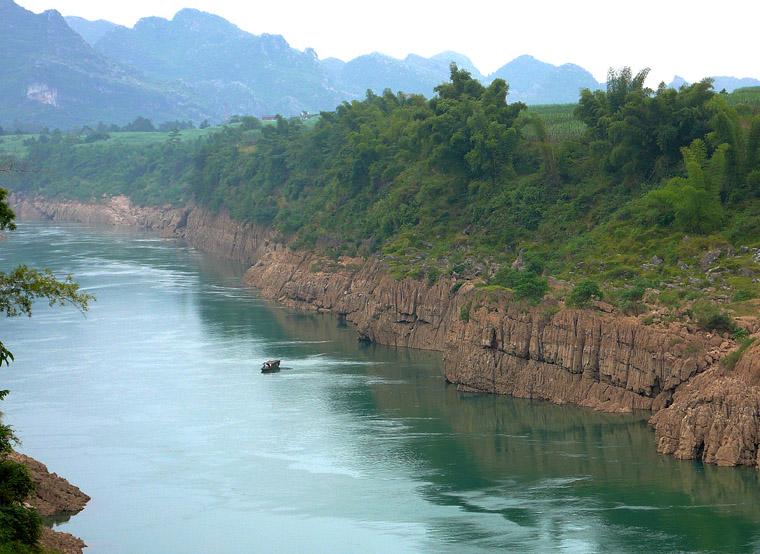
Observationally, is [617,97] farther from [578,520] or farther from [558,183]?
[578,520]

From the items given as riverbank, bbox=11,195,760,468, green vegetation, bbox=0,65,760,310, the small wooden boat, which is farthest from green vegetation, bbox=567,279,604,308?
the small wooden boat

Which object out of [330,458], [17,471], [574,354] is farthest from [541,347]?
[17,471]

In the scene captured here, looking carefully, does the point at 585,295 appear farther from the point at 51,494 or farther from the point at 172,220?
the point at 172,220

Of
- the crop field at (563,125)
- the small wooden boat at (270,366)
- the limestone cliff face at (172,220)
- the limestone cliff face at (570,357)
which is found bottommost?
the small wooden boat at (270,366)

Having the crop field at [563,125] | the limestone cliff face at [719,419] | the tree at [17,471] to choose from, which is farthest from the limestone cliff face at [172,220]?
the tree at [17,471]

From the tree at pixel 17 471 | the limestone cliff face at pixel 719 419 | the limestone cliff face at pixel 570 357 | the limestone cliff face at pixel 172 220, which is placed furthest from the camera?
the limestone cliff face at pixel 172 220

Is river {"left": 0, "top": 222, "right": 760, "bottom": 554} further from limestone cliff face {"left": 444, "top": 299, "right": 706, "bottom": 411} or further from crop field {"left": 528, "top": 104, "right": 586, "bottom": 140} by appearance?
crop field {"left": 528, "top": 104, "right": 586, "bottom": 140}

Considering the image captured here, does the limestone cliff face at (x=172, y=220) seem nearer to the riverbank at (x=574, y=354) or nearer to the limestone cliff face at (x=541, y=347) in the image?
the riverbank at (x=574, y=354)
